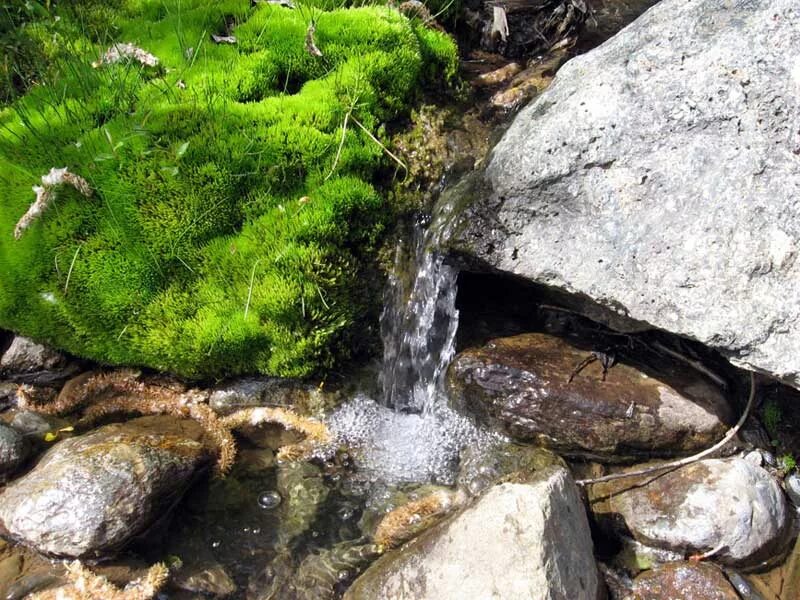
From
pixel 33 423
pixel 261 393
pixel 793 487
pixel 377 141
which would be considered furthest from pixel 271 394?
pixel 793 487

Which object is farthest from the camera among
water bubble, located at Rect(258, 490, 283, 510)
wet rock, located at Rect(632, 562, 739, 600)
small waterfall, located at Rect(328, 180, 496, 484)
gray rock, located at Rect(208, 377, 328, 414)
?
gray rock, located at Rect(208, 377, 328, 414)

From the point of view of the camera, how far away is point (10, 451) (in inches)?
187

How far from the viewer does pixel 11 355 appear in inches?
218

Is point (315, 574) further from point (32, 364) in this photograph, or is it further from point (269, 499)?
point (32, 364)

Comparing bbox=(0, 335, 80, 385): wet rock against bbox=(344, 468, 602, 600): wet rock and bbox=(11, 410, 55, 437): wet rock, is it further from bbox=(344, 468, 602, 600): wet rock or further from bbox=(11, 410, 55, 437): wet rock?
bbox=(344, 468, 602, 600): wet rock

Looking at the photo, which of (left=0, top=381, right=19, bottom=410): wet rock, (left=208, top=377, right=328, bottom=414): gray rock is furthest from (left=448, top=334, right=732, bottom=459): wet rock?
(left=0, top=381, right=19, bottom=410): wet rock

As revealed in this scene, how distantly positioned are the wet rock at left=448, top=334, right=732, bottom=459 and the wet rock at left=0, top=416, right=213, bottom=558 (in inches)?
102

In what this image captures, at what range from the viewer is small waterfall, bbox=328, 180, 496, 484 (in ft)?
17.6

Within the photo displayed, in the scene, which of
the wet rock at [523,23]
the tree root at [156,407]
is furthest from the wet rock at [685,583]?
the wet rock at [523,23]

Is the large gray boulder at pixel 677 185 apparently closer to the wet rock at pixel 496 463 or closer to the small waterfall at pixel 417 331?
the small waterfall at pixel 417 331

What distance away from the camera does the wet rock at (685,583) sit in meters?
4.27

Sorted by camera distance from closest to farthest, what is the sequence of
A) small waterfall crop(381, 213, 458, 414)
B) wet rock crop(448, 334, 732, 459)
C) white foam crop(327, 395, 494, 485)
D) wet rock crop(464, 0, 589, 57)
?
wet rock crop(448, 334, 732, 459) < white foam crop(327, 395, 494, 485) < small waterfall crop(381, 213, 458, 414) < wet rock crop(464, 0, 589, 57)

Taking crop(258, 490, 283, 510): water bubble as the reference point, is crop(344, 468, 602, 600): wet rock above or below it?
above

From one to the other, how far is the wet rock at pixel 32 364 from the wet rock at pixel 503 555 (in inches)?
134
